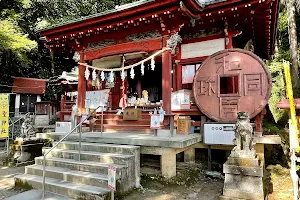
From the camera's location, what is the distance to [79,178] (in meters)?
5.34

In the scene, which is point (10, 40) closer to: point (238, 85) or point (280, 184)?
point (238, 85)

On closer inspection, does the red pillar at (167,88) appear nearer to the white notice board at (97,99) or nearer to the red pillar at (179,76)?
the red pillar at (179,76)

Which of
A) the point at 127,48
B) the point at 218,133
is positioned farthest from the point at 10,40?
the point at 218,133

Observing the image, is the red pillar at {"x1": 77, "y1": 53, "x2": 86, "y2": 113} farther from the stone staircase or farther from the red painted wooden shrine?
the stone staircase

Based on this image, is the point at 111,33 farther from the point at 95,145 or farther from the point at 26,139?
the point at 26,139

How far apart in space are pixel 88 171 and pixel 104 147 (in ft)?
2.71

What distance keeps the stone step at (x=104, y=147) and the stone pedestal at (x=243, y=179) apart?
2.35m

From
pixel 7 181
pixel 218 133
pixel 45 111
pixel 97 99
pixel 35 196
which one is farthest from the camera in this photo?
pixel 45 111

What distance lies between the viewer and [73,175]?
17.9 ft

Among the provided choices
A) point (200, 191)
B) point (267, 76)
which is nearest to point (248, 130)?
point (200, 191)

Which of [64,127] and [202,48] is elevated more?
[202,48]

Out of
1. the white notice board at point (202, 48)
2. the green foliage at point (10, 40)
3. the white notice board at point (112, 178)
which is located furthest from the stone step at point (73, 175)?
the green foliage at point (10, 40)

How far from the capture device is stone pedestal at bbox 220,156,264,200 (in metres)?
4.78

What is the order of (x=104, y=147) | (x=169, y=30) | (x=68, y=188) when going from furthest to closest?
1. (x=169, y=30)
2. (x=104, y=147)
3. (x=68, y=188)
